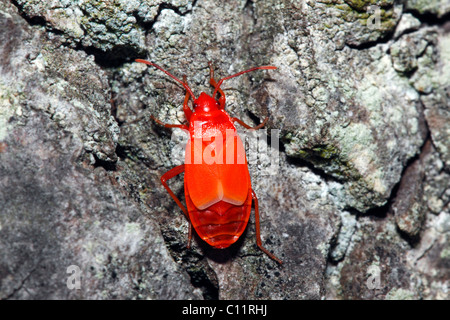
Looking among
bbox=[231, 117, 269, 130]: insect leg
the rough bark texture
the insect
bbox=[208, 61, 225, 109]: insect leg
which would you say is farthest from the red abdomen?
bbox=[208, 61, 225, 109]: insect leg

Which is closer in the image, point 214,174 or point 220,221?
point 220,221

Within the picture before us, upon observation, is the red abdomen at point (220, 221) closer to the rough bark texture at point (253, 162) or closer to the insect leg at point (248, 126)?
the rough bark texture at point (253, 162)

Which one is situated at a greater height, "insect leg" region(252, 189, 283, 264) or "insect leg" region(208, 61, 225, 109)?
"insect leg" region(208, 61, 225, 109)

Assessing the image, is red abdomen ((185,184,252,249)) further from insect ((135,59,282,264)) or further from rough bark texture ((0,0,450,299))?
rough bark texture ((0,0,450,299))

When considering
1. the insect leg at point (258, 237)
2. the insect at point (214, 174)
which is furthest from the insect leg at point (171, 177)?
the insect leg at point (258, 237)

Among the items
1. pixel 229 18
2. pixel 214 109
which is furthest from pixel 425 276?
pixel 229 18

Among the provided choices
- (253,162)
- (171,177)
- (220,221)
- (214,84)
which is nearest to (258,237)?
(220,221)

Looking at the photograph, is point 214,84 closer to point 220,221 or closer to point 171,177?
point 171,177

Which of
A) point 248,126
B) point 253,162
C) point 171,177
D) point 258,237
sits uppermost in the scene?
point 248,126
